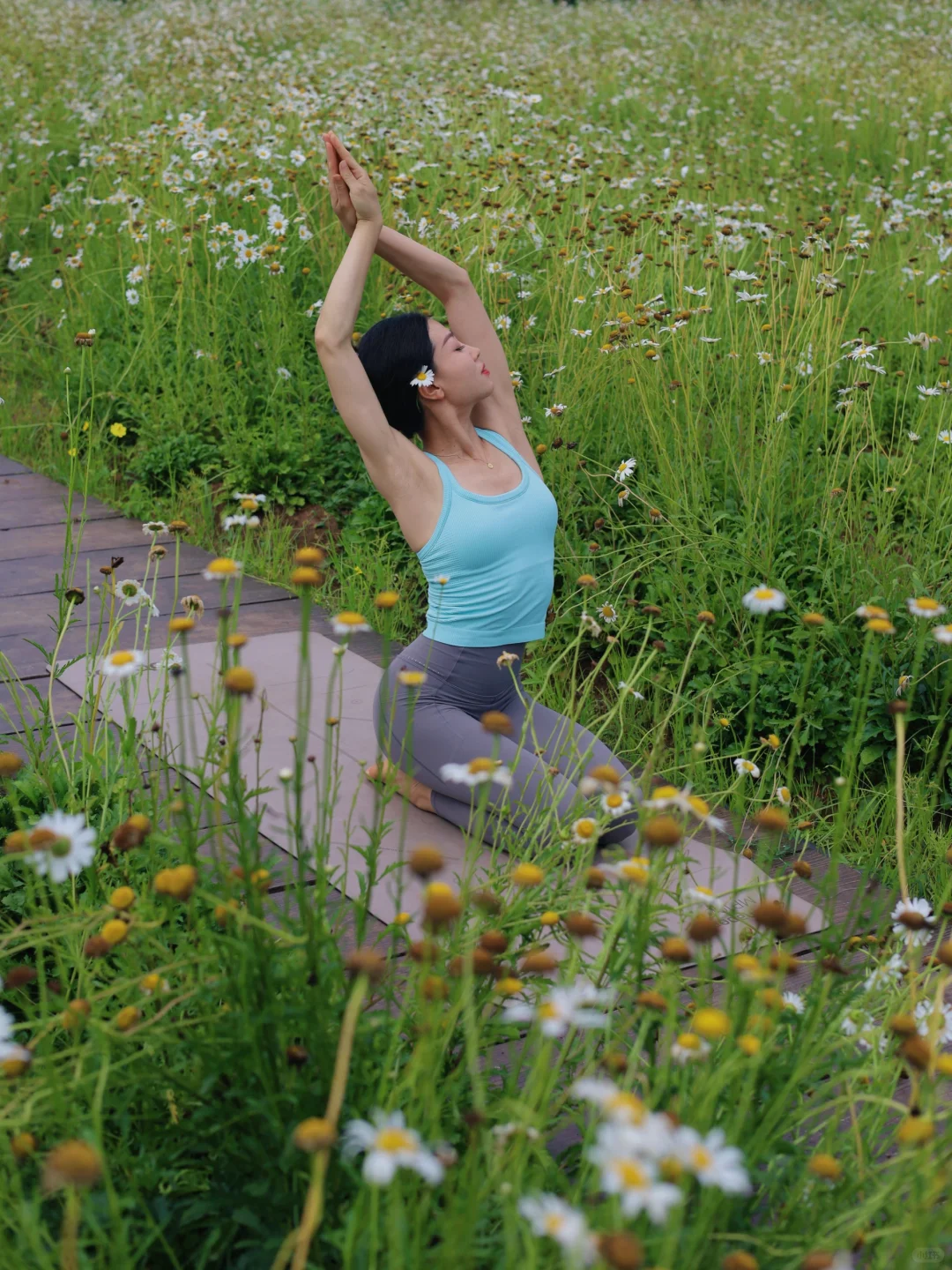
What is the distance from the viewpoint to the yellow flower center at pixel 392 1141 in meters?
1.02

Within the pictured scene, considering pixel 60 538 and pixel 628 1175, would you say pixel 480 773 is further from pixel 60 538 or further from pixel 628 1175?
pixel 60 538

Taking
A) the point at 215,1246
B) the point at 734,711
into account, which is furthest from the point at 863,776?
the point at 215,1246

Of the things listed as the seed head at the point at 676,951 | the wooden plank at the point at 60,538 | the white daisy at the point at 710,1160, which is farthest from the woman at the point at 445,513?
the white daisy at the point at 710,1160

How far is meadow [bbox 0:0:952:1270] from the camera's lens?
53.3 inches

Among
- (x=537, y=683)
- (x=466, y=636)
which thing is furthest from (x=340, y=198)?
(x=537, y=683)

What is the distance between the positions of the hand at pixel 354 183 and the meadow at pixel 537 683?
2.72 feet

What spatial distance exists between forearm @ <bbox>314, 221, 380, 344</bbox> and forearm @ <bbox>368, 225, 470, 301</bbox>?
0.25 metres

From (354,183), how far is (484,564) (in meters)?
0.90

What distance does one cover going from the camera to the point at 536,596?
310cm

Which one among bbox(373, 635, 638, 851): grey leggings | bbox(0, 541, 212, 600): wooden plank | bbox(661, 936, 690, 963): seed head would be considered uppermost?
bbox(661, 936, 690, 963): seed head

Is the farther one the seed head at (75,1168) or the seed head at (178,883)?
the seed head at (178,883)

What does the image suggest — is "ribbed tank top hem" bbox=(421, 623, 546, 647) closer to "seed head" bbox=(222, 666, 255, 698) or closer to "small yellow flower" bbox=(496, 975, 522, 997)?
"small yellow flower" bbox=(496, 975, 522, 997)

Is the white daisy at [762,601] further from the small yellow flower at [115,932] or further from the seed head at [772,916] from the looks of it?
the small yellow flower at [115,932]

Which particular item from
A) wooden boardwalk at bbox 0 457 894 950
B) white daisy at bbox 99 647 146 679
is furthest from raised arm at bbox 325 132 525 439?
white daisy at bbox 99 647 146 679
